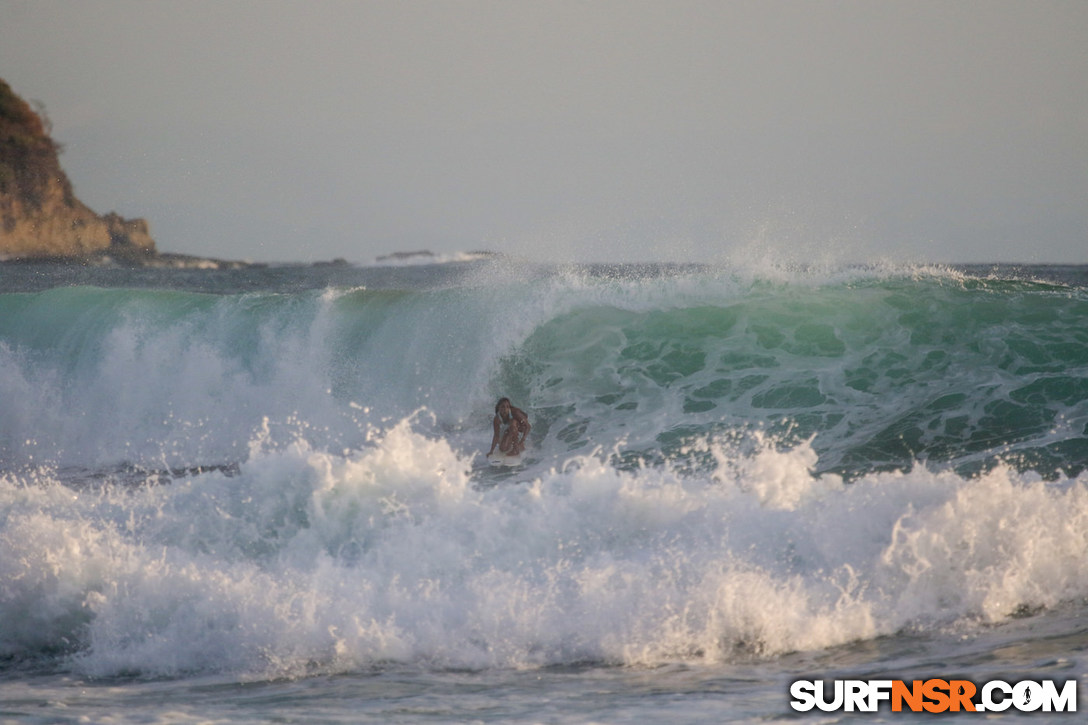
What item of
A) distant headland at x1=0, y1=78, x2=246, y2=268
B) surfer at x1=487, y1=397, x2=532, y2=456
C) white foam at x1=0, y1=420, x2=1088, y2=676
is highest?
distant headland at x1=0, y1=78, x2=246, y2=268

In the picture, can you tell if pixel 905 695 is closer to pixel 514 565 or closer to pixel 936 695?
pixel 936 695

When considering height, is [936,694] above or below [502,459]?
below

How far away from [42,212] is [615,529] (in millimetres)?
60465

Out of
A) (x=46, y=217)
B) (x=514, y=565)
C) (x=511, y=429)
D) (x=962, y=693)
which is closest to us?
(x=962, y=693)

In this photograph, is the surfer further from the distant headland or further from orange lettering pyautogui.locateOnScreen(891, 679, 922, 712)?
the distant headland

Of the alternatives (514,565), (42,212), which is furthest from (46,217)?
(514,565)

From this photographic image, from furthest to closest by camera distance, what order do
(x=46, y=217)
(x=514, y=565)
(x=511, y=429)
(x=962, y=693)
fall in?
1. (x=46, y=217)
2. (x=511, y=429)
3. (x=514, y=565)
4. (x=962, y=693)

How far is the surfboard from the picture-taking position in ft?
37.6

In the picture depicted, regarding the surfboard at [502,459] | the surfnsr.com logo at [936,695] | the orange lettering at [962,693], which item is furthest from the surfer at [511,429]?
the orange lettering at [962,693]

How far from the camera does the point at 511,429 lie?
11.6m

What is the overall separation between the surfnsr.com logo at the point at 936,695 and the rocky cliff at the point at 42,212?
56430mm

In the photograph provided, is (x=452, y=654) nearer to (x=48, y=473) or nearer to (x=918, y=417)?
(x=918, y=417)

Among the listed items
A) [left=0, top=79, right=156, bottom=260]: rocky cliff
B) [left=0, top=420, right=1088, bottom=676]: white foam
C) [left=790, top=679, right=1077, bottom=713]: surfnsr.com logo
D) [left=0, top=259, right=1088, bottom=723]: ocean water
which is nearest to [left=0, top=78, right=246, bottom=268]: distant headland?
[left=0, top=79, right=156, bottom=260]: rocky cliff

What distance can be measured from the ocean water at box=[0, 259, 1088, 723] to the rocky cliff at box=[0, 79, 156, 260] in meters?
47.9
